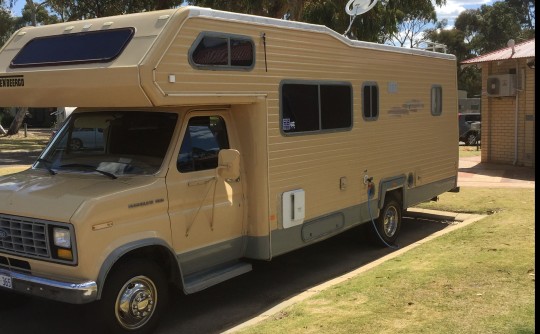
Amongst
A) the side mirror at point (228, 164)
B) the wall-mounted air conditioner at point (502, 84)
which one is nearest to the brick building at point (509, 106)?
the wall-mounted air conditioner at point (502, 84)

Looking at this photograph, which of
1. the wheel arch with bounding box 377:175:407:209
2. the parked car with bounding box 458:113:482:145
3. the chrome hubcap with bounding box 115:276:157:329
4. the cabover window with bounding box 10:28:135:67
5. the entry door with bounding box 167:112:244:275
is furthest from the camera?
the parked car with bounding box 458:113:482:145

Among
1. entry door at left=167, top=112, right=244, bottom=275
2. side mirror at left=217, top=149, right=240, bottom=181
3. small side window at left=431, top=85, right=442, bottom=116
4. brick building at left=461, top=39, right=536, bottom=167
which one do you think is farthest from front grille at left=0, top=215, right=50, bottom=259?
brick building at left=461, top=39, right=536, bottom=167

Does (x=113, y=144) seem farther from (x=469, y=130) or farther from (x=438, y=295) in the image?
(x=469, y=130)

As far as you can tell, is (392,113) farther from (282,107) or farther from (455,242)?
(282,107)

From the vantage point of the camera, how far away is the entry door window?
5.40 meters

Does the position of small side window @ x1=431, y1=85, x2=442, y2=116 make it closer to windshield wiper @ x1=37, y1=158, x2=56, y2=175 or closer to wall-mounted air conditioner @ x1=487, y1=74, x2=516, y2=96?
windshield wiper @ x1=37, y1=158, x2=56, y2=175

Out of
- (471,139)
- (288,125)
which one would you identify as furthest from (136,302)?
(471,139)

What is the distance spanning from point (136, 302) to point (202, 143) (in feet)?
5.17

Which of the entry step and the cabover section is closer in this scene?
the cabover section

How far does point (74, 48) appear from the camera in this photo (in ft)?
17.4

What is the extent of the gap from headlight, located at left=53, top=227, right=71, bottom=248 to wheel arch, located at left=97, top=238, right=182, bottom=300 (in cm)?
32

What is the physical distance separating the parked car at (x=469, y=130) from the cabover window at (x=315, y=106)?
789 inches

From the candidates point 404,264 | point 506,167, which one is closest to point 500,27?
point 506,167

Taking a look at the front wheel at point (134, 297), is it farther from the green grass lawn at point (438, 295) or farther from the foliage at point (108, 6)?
the foliage at point (108, 6)
